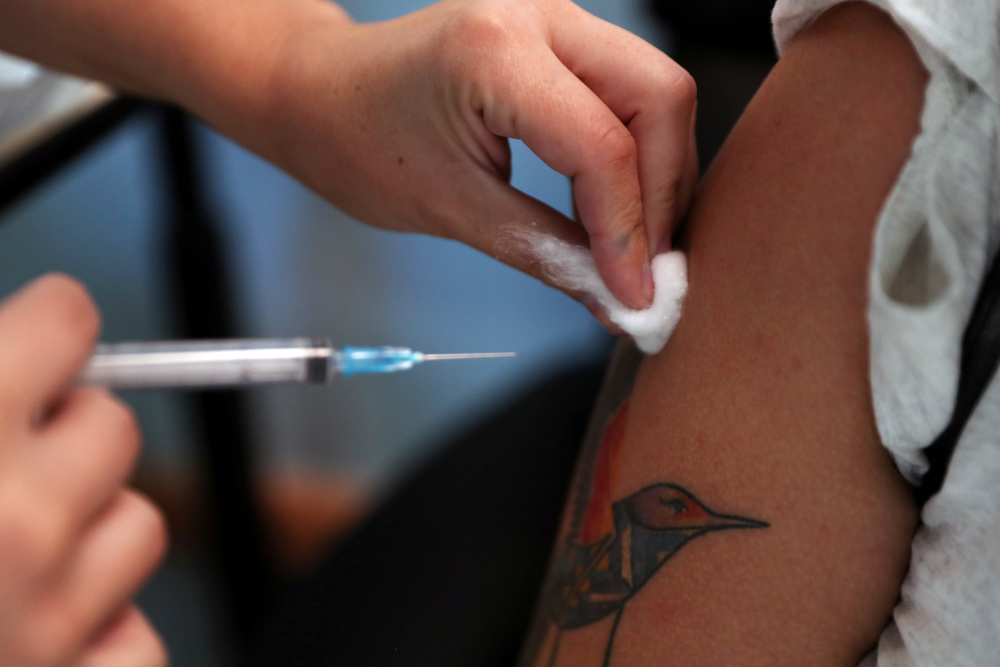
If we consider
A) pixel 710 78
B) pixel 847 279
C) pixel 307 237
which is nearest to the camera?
pixel 847 279

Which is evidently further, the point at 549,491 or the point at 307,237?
the point at 307,237

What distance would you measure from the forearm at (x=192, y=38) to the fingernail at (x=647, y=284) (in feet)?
1.44

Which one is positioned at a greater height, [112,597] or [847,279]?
[847,279]

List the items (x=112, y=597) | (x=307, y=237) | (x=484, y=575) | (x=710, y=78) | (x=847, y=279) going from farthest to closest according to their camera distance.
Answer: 1. (x=307, y=237)
2. (x=484, y=575)
3. (x=710, y=78)
4. (x=112, y=597)
5. (x=847, y=279)

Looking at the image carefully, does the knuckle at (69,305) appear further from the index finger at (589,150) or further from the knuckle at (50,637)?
the index finger at (589,150)

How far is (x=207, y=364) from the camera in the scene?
0.66 m

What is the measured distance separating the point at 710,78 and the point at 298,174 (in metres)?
0.44

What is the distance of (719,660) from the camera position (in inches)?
20.0

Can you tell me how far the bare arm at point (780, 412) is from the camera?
46cm

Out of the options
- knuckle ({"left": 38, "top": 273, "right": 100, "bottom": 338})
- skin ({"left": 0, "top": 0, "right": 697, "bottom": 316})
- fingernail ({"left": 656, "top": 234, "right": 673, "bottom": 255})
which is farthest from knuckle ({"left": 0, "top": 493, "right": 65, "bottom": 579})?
fingernail ({"left": 656, "top": 234, "right": 673, "bottom": 255})

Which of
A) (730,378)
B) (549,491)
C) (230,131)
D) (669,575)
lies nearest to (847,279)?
(730,378)

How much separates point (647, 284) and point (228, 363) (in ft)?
1.29

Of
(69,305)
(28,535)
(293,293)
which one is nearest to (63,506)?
(28,535)

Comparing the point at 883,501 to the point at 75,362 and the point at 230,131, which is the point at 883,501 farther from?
the point at 230,131
